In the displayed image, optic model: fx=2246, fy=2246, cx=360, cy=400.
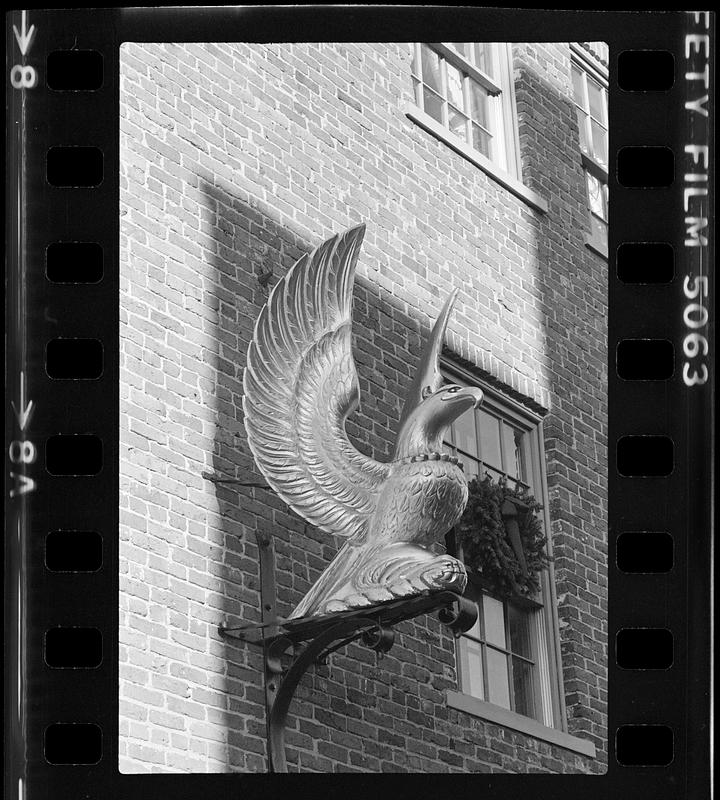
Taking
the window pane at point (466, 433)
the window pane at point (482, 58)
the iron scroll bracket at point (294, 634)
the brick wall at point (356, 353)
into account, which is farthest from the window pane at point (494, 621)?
the window pane at point (482, 58)

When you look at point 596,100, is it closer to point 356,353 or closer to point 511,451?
point 511,451

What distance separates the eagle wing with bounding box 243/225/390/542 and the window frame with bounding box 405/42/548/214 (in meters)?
1.40

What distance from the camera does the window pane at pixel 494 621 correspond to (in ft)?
31.3

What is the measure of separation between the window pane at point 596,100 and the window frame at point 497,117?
0.41 metres

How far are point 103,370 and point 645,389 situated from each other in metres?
2.20

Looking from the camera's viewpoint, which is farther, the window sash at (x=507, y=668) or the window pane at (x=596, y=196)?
the window pane at (x=596, y=196)

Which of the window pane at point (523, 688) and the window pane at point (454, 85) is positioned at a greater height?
the window pane at point (454, 85)

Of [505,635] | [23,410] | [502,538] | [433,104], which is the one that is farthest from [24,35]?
[505,635]

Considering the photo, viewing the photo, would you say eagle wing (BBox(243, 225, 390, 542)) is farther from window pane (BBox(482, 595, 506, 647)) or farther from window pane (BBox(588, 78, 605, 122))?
window pane (BBox(588, 78, 605, 122))

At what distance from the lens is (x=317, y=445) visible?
889 centimetres

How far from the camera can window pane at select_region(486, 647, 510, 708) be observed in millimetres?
9461

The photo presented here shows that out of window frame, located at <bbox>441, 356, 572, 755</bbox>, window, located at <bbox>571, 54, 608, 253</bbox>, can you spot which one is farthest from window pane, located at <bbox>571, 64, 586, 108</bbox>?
window frame, located at <bbox>441, 356, 572, 755</bbox>

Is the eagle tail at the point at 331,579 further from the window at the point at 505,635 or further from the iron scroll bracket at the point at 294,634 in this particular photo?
the window at the point at 505,635

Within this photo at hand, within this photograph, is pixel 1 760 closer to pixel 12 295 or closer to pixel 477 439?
pixel 12 295
